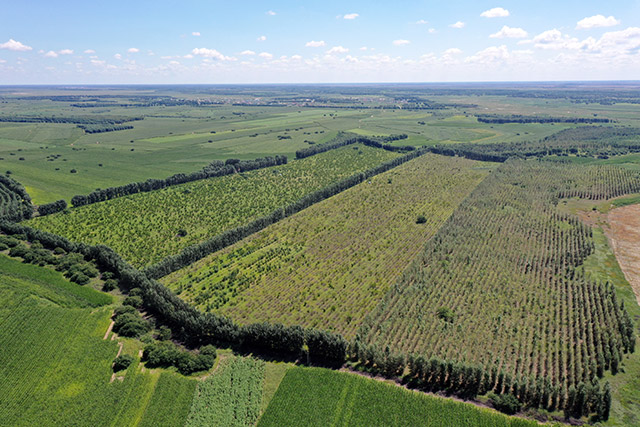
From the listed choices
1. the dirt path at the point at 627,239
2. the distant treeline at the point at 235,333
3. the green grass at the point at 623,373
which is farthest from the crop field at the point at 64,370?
the dirt path at the point at 627,239

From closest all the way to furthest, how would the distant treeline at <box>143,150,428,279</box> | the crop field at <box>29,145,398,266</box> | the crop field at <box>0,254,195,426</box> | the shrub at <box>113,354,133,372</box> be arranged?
the crop field at <box>0,254,195,426</box> → the shrub at <box>113,354,133,372</box> → the distant treeline at <box>143,150,428,279</box> → the crop field at <box>29,145,398,266</box>

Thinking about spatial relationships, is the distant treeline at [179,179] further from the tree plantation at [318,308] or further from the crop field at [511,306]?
the crop field at [511,306]

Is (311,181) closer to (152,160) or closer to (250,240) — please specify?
(250,240)

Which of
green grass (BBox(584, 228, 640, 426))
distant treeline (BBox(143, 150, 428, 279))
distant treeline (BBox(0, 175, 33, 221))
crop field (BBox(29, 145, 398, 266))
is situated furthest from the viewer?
distant treeline (BBox(0, 175, 33, 221))

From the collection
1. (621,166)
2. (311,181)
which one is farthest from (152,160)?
(621,166)

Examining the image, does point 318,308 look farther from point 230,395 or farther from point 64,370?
point 64,370

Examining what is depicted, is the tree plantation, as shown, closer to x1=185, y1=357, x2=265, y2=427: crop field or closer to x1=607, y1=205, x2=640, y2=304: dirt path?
x1=185, y1=357, x2=265, y2=427: crop field

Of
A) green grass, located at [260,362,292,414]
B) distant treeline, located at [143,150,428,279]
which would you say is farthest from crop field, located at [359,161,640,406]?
distant treeline, located at [143,150,428,279]

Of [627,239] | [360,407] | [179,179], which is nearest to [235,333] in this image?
[360,407]
